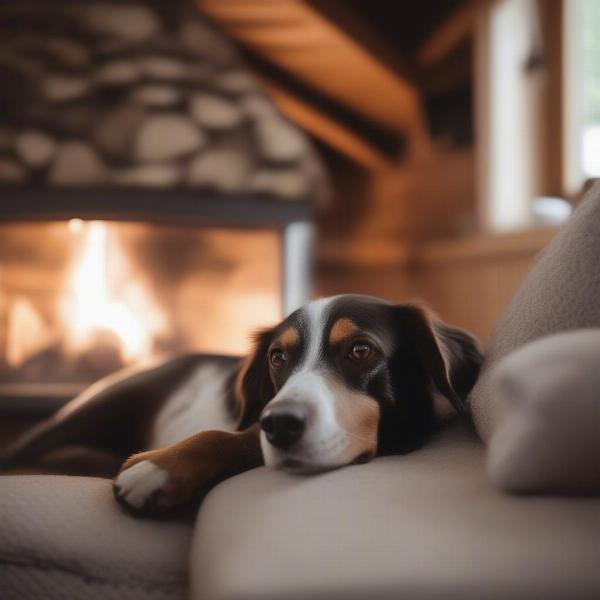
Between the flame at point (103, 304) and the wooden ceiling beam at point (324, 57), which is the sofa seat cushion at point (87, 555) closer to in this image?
the flame at point (103, 304)

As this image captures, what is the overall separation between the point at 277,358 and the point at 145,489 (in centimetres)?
49

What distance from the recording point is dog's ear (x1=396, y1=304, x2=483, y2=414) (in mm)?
1294

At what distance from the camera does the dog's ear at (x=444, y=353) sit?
1.29m

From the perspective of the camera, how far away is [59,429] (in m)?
2.01

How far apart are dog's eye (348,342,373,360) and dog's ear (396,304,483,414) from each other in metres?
0.12

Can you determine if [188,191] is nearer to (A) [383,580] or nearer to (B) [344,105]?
(B) [344,105]

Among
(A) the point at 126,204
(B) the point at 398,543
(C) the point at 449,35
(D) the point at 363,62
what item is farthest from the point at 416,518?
(C) the point at 449,35

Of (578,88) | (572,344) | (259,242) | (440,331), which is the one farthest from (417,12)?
(572,344)

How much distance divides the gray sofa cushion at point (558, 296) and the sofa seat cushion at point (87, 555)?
48 centimetres

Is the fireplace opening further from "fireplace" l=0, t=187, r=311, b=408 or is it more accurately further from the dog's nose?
the dog's nose

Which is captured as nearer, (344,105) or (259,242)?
(259,242)

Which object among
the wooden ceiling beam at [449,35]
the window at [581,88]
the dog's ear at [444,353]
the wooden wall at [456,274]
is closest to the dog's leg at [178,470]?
the dog's ear at [444,353]

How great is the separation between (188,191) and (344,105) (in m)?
1.62

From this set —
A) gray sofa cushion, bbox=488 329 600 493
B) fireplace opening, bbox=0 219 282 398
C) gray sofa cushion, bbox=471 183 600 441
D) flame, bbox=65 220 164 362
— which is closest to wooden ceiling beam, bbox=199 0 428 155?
fireplace opening, bbox=0 219 282 398
